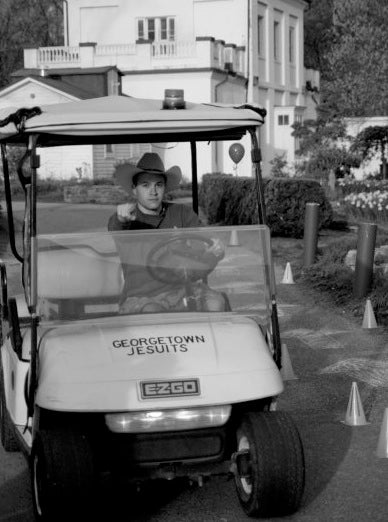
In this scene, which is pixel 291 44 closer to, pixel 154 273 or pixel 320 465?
pixel 320 465

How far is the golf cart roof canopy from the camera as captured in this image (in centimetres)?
573

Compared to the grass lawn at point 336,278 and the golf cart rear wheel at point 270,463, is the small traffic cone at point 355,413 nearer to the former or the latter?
the golf cart rear wheel at point 270,463

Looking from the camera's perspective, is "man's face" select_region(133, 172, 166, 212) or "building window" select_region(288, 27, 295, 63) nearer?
"man's face" select_region(133, 172, 166, 212)

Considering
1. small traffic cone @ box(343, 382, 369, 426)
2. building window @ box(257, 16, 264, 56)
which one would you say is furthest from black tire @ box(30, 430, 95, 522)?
building window @ box(257, 16, 264, 56)

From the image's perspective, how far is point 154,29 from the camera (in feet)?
174

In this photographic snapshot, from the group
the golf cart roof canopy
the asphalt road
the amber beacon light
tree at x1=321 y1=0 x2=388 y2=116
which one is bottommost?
the asphalt road

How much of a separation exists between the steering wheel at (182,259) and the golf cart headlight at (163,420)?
91 centimetres

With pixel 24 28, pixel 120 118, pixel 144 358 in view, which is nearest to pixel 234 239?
pixel 120 118

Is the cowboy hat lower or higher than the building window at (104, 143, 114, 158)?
higher

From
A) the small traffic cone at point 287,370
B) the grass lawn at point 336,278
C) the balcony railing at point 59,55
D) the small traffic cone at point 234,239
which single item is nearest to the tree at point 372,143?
the grass lawn at point 336,278

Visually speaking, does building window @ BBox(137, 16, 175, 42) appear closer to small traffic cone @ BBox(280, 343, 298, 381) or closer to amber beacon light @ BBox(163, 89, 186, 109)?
small traffic cone @ BBox(280, 343, 298, 381)

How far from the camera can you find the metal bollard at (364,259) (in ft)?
38.8

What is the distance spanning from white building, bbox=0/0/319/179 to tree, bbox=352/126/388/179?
44.9 ft

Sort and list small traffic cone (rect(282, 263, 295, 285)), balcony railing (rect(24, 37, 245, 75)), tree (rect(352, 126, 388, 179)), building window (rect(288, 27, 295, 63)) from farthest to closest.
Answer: building window (rect(288, 27, 295, 63))
balcony railing (rect(24, 37, 245, 75))
tree (rect(352, 126, 388, 179))
small traffic cone (rect(282, 263, 295, 285))
